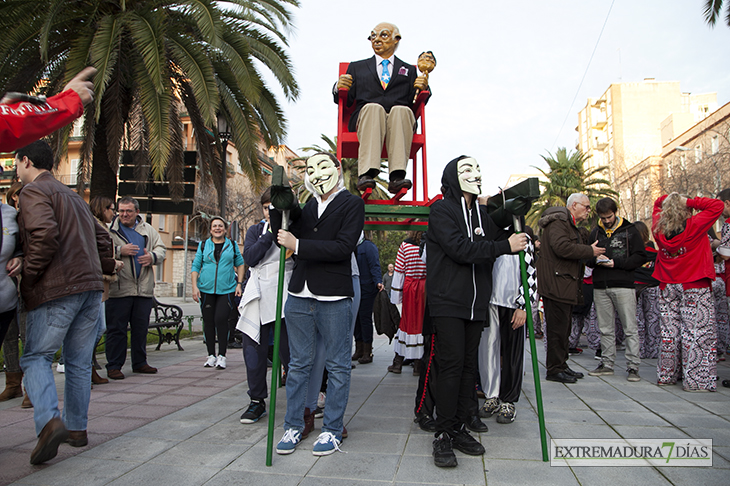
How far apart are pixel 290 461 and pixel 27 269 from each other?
210cm

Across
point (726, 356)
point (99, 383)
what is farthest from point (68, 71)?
point (726, 356)

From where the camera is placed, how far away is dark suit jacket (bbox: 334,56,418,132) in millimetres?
5043

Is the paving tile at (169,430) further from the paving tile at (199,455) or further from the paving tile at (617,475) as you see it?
the paving tile at (617,475)

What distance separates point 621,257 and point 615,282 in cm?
31

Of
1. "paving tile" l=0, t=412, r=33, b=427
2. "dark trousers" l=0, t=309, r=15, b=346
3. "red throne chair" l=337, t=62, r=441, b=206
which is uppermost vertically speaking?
"red throne chair" l=337, t=62, r=441, b=206

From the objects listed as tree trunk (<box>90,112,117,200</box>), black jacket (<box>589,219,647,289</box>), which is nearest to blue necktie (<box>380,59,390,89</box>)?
black jacket (<box>589,219,647,289</box>)

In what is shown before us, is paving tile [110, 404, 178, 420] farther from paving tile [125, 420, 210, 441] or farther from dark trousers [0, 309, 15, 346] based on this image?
dark trousers [0, 309, 15, 346]

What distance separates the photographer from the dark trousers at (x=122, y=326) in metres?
5.95

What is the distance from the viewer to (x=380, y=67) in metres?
5.12

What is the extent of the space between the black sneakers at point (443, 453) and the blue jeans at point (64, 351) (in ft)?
7.94

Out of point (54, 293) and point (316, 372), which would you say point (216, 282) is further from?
point (54, 293)

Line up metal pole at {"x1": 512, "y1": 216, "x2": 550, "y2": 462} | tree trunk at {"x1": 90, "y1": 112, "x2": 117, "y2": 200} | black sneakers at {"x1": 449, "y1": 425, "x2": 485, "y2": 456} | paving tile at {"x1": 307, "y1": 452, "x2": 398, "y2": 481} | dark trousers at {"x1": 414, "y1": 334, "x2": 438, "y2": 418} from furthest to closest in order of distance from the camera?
tree trunk at {"x1": 90, "y1": 112, "x2": 117, "y2": 200} → dark trousers at {"x1": 414, "y1": 334, "x2": 438, "y2": 418} → black sneakers at {"x1": 449, "y1": 425, "x2": 485, "y2": 456} → metal pole at {"x1": 512, "y1": 216, "x2": 550, "y2": 462} → paving tile at {"x1": 307, "y1": 452, "x2": 398, "y2": 481}

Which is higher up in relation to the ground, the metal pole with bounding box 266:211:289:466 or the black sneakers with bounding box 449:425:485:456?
the metal pole with bounding box 266:211:289:466

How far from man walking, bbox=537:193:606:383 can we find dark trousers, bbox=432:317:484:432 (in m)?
2.68
